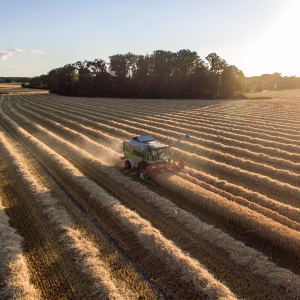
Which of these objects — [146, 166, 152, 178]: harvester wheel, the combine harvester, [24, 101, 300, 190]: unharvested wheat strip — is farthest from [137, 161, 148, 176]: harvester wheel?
[24, 101, 300, 190]: unharvested wheat strip

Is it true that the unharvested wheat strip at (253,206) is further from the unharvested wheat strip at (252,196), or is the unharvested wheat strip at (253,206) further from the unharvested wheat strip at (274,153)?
the unharvested wheat strip at (274,153)

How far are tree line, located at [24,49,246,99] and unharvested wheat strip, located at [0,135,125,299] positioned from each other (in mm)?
56882

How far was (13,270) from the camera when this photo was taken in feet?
20.6

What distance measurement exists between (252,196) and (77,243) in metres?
7.56

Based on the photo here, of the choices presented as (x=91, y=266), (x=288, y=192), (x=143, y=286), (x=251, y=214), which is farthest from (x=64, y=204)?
(x=288, y=192)

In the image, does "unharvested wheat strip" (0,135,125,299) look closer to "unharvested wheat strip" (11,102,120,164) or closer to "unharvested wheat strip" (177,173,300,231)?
"unharvested wheat strip" (11,102,120,164)

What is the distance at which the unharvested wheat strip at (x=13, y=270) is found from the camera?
18.6ft

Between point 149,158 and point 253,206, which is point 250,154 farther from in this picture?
point 149,158

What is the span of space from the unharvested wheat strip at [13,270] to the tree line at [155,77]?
2359 inches

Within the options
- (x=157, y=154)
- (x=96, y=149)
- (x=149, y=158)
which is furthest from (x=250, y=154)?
(x=96, y=149)

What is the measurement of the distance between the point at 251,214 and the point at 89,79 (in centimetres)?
7606

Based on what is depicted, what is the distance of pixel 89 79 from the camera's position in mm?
76562

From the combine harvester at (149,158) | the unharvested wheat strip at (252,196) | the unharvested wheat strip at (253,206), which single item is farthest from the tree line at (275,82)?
the unharvested wheat strip at (253,206)

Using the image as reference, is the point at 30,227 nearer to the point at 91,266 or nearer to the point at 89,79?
the point at 91,266
